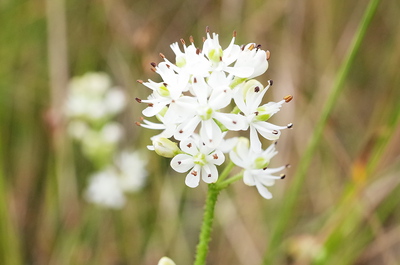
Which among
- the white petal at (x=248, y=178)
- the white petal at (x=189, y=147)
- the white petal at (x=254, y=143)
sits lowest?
the white petal at (x=248, y=178)

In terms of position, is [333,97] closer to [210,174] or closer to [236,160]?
[236,160]

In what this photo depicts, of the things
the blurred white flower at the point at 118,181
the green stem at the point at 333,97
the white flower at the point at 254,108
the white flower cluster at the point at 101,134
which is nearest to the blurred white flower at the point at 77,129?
the white flower cluster at the point at 101,134

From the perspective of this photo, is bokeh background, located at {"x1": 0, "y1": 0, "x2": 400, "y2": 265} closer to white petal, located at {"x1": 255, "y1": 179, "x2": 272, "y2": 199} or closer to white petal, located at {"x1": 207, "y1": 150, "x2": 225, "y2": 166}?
white petal, located at {"x1": 255, "y1": 179, "x2": 272, "y2": 199}

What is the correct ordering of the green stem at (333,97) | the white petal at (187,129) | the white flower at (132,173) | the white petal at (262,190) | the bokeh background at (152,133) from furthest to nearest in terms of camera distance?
1. the white flower at (132,173)
2. the bokeh background at (152,133)
3. the green stem at (333,97)
4. the white petal at (262,190)
5. the white petal at (187,129)

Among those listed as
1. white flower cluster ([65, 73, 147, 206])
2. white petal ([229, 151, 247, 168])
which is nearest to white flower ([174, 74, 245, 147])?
white petal ([229, 151, 247, 168])

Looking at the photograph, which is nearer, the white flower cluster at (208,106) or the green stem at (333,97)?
the white flower cluster at (208,106)

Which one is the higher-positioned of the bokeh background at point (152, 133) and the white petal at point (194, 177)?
the bokeh background at point (152, 133)

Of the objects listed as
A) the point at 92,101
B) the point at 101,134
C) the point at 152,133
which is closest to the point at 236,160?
the point at 101,134

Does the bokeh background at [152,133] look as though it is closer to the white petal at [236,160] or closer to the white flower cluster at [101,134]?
the white flower cluster at [101,134]
